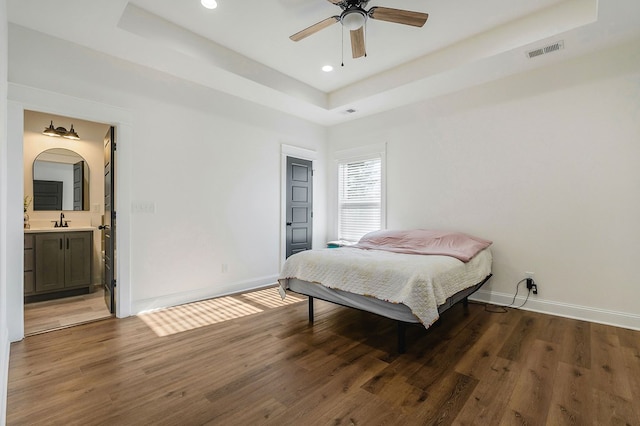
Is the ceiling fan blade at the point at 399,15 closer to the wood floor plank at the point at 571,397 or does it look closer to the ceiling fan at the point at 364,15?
the ceiling fan at the point at 364,15

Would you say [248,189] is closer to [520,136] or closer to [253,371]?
[253,371]

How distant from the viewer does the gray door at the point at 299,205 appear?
504cm

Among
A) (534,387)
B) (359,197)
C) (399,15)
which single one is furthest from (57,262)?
(534,387)

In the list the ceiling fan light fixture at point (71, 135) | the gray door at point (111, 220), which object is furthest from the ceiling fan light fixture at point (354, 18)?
the ceiling fan light fixture at point (71, 135)

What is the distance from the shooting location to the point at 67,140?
4324 mm

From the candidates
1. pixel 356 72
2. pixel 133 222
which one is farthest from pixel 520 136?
pixel 133 222

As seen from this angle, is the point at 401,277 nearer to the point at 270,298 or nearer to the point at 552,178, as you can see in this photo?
the point at 270,298

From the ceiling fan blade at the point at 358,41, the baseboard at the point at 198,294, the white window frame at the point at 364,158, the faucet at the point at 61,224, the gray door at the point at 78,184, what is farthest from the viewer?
the white window frame at the point at 364,158

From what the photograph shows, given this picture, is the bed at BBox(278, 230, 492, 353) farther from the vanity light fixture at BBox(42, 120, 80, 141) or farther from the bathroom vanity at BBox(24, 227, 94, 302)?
the vanity light fixture at BBox(42, 120, 80, 141)

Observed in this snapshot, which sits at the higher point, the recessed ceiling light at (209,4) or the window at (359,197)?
the recessed ceiling light at (209,4)

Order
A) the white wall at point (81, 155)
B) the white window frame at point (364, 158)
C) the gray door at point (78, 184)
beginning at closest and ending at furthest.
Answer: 1. the white wall at point (81, 155)
2. the gray door at point (78, 184)
3. the white window frame at point (364, 158)

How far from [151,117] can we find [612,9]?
14.7 ft

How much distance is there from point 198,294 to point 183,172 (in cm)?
156

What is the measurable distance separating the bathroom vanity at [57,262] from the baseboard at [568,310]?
5.27 meters
